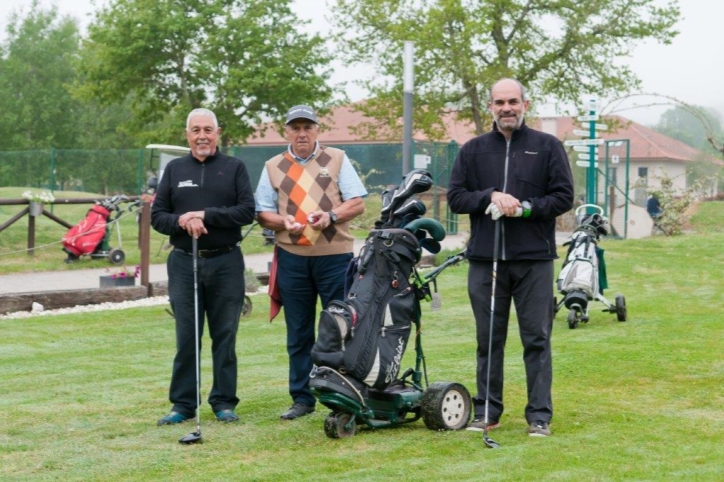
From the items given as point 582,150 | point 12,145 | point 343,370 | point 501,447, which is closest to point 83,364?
point 343,370

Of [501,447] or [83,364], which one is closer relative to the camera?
[501,447]

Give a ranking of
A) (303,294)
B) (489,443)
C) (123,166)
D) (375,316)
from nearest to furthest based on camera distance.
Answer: (489,443), (375,316), (303,294), (123,166)

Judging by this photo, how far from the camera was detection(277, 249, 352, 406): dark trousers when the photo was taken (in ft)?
23.0

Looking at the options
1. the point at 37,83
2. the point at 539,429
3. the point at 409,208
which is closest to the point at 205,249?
the point at 409,208

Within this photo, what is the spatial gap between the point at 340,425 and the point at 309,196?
1491mm

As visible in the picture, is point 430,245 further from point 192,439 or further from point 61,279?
point 61,279

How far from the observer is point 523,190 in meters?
6.24

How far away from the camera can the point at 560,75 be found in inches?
1363

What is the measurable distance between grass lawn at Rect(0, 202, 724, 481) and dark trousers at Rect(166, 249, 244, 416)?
21 cm

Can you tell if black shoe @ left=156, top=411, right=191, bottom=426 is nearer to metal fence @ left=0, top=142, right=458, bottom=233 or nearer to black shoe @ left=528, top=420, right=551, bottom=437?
black shoe @ left=528, top=420, right=551, bottom=437

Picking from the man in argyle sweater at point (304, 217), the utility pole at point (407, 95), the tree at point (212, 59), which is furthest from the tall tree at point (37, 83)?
the man in argyle sweater at point (304, 217)

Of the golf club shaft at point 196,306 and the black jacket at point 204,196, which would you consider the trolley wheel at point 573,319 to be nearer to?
the black jacket at point 204,196

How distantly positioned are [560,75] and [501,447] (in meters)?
29.9

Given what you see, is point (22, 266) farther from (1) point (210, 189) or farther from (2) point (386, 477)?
(2) point (386, 477)
